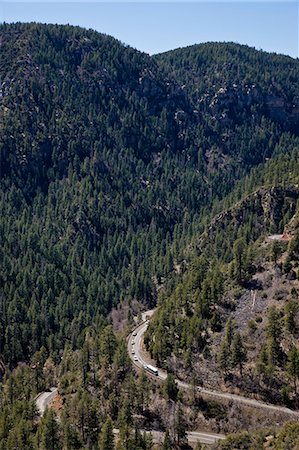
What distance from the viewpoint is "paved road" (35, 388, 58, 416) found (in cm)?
10994

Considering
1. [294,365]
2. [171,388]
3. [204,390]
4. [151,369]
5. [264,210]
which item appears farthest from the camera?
[264,210]

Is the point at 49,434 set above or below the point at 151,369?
below

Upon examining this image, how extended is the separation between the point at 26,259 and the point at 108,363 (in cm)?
9526

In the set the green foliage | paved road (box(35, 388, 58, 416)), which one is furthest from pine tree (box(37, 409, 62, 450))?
the green foliage

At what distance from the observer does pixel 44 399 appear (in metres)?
116

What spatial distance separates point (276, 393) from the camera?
9975 centimetres

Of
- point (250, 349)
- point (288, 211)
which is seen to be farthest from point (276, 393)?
point (288, 211)

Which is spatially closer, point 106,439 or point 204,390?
point 106,439

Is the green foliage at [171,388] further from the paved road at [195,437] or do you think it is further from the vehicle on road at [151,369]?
the vehicle on road at [151,369]

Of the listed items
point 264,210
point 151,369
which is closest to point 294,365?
point 151,369

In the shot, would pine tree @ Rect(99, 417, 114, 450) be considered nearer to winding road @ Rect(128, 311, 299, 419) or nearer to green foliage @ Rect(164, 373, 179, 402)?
green foliage @ Rect(164, 373, 179, 402)

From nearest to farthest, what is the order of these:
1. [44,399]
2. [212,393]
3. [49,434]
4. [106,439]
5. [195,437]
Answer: [106,439] < [49,434] < [195,437] < [212,393] < [44,399]

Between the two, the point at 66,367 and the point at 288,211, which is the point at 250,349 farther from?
the point at 288,211

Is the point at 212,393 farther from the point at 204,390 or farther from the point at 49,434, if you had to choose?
the point at 49,434
